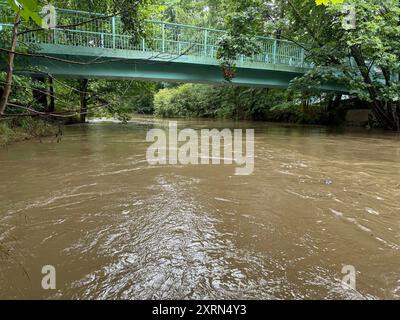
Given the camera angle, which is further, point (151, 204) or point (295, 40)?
point (295, 40)

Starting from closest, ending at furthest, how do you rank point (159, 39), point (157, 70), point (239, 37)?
1. point (159, 39)
2. point (239, 37)
3. point (157, 70)

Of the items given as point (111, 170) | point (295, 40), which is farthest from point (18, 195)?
point (295, 40)

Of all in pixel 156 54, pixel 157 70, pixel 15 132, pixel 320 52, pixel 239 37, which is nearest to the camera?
pixel 15 132

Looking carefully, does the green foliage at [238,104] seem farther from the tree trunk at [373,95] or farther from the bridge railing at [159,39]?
the tree trunk at [373,95]

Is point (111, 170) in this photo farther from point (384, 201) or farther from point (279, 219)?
point (384, 201)

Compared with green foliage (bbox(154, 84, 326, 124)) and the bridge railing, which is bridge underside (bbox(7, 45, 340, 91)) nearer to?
the bridge railing

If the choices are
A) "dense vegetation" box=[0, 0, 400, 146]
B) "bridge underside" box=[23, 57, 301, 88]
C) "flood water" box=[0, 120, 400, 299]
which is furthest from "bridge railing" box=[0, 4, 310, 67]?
"flood water" box=[0, 120, 400, 299]

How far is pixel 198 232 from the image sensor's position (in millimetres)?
3336

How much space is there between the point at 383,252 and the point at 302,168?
3726 mm

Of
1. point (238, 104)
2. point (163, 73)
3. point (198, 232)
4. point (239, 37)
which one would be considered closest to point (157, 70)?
point (163, 73)

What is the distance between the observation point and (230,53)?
12.4 metres

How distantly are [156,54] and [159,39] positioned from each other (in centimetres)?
107

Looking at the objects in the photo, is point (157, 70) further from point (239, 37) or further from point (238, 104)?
point (238, 104)

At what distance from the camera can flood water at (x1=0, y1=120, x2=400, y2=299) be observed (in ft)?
7.77
